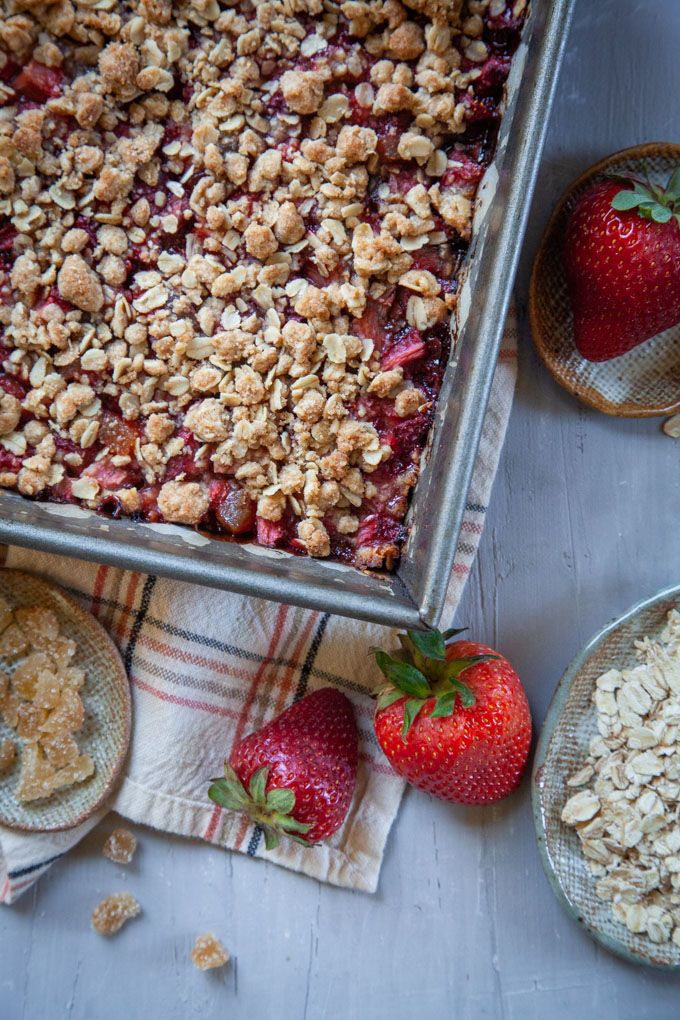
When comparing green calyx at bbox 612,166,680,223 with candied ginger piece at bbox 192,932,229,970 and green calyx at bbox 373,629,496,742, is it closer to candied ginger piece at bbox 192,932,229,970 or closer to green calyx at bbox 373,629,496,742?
green calyx at bbox 373,629,496,742

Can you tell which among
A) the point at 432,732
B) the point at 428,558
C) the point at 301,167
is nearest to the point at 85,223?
the point at 301,167

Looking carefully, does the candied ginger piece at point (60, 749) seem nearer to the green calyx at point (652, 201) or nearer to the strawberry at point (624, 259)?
the strawberry at point (624, 259)

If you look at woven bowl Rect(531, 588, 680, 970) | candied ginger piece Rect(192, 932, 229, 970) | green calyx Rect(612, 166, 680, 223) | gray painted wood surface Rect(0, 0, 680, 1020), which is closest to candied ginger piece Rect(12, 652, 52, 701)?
gray painted wood surface Rect(0, 0, 680, 1020)


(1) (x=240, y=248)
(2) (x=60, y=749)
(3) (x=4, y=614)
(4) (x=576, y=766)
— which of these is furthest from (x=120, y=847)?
(1) (x=240, y=248)

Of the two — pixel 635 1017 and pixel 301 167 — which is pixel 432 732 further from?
pixel 301 167

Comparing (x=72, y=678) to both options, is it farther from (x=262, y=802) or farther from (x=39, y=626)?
(x=262, y=802)

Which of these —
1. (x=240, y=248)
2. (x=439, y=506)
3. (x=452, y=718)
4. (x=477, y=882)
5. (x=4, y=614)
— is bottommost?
(x=477, y=882)
